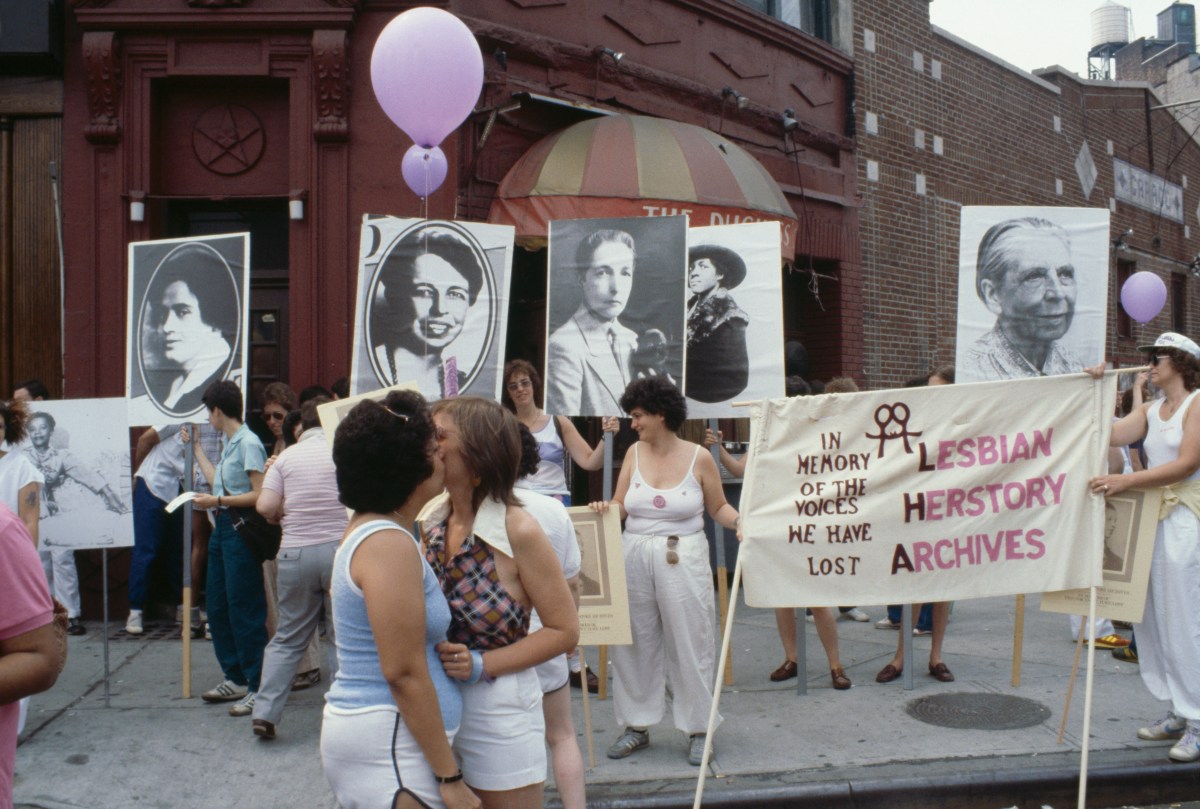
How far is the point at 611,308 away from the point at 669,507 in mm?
1678

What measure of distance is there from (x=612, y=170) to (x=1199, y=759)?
20.1ft

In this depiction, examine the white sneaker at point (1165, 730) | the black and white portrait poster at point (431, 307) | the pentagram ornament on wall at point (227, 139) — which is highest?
the pentagram ornament on wall at point (227, 139)

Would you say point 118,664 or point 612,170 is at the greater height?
point 612,170

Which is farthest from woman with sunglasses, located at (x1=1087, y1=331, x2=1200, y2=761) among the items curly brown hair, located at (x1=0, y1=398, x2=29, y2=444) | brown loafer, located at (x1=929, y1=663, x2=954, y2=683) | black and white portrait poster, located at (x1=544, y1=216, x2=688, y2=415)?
curly brown hair, located at (x1=0, y1=398, x2=29, y2=444)

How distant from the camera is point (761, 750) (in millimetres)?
5258

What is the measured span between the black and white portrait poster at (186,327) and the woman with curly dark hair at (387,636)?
14.3 feet

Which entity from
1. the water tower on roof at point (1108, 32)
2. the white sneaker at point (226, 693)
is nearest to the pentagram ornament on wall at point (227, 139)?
the white sneaker at point (226, 693)

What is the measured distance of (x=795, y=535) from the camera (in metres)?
4.77

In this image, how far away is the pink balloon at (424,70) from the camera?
20.6 feet

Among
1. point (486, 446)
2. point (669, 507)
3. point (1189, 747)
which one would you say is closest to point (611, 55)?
point (669, 507)

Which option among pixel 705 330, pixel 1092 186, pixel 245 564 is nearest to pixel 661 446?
pixel 705 330

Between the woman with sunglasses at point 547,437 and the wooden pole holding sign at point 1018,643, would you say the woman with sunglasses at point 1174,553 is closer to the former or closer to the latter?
the wooden pole holding sign at point 1018,643

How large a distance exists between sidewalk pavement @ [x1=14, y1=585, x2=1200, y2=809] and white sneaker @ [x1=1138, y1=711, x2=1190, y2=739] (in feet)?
0.16

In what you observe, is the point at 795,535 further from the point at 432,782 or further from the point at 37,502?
the point at 37,502
